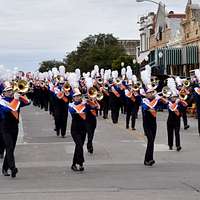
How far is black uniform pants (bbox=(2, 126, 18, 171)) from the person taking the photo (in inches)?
473

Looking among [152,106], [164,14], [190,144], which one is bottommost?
[190,144]

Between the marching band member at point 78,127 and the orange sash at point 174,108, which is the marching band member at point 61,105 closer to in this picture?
the orange sash at point 174,108

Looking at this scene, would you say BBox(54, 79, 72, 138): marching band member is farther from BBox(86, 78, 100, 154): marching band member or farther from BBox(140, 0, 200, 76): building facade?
BBox(140, 0, 200, 76): building facade

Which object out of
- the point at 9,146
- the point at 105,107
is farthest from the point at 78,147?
the point at 105,107

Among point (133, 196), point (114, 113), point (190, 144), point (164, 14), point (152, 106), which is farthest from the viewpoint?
point (164, 14)

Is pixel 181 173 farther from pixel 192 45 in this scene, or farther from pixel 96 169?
pixel 192 45

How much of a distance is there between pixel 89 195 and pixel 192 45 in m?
49.2

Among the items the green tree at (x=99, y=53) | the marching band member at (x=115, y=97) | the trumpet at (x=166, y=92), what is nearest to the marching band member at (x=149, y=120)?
the trumpet at (x=166, y=92)

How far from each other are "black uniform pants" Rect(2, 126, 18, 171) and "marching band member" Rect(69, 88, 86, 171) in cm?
137

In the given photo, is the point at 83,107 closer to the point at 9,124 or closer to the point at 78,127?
the point at 78,127

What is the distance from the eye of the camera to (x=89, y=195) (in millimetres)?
9672

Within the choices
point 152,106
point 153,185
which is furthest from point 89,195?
point 152,106

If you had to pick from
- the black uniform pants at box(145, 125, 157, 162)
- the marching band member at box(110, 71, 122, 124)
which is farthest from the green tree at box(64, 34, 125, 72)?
the black uniform pants at box(145, 125, 157, 162)

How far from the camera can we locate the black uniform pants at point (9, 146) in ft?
39.4
